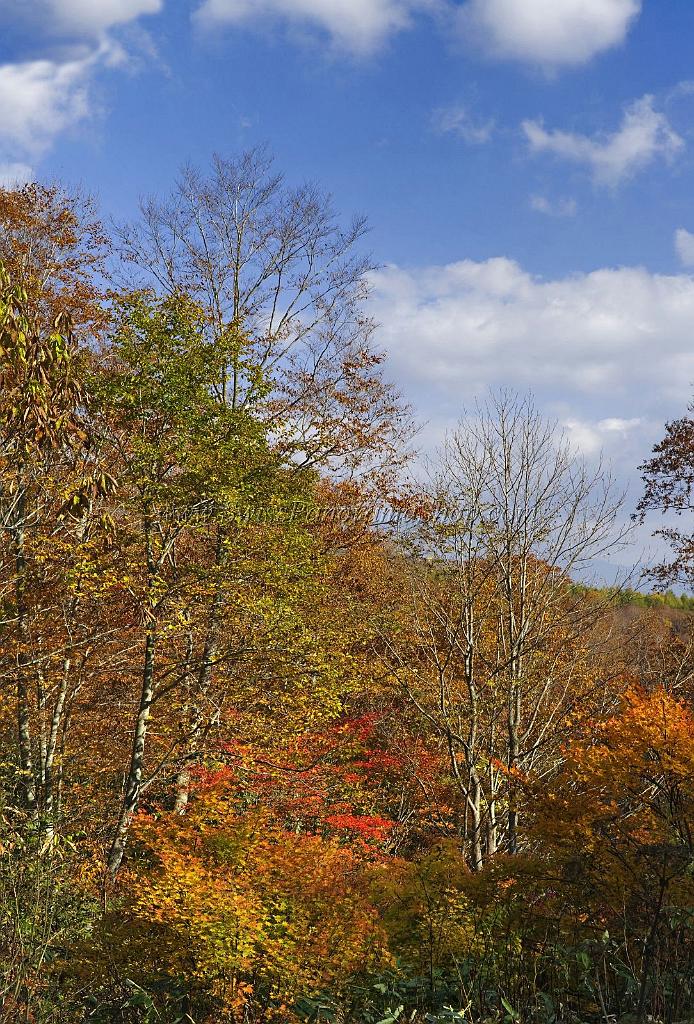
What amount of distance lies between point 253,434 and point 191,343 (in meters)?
1.89

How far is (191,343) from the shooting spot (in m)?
13.0

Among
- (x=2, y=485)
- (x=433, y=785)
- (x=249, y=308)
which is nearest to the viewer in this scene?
(x=2, y=485)

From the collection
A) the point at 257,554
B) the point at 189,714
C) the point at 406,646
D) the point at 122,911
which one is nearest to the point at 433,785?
the point at 406,646

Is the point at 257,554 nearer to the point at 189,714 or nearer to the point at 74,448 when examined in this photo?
the point at 189,714

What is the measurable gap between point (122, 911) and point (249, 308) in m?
14.0

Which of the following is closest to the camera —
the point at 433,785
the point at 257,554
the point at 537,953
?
the point at 537,953

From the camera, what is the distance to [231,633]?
14375mm

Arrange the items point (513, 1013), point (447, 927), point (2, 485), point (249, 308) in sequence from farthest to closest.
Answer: point (249, 308) → point (2, 485) → point (447, 927) → point (513, 1013)

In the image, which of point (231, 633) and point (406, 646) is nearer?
point (231, 633)

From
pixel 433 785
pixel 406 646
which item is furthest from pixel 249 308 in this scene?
pixel 433 785

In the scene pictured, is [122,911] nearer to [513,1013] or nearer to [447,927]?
[447,927]

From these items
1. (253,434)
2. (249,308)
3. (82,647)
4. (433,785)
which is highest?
(249,308)

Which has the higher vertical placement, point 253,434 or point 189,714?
point 253,434

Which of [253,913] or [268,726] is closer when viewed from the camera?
[253,913]
